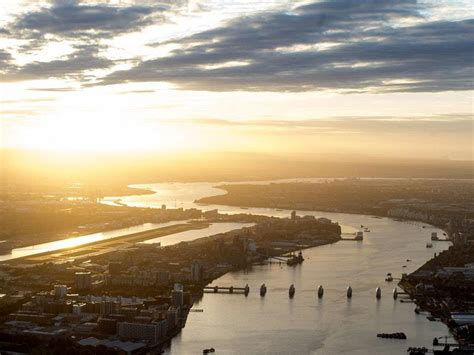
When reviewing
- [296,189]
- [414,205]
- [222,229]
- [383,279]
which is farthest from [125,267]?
[296,189]

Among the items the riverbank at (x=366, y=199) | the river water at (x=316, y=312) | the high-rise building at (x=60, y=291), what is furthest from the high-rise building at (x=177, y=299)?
the riverbank at (x=366, y=199)

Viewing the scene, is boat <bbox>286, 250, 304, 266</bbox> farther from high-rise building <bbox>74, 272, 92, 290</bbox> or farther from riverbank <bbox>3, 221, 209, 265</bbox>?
high-rise building <bbox>74, 272, 92, 290</bbox>

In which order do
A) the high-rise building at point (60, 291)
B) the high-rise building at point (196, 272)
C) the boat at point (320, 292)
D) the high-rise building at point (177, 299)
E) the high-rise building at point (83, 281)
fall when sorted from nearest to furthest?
1. the high-rise building at point (177, 299)
2. the high-rise building at point (60, 291)
3. the boat at point (320, 292)
4. the high-rise building at point (83, 281)
5. the high-rise building at point (196, 272)

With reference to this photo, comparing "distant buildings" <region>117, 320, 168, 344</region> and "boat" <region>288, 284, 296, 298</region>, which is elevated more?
"boat" <region>288, 284, 296, 298</region>

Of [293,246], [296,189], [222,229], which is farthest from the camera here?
[296,189]

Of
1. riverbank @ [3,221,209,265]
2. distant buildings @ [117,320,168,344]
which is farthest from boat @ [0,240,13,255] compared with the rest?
distant buildings @ [117,320,168,344]

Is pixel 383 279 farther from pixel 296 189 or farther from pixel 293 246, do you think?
pixel 296 189

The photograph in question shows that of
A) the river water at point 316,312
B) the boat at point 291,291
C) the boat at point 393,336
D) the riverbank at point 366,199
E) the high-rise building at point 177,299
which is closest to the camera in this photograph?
the river water at point 316,312

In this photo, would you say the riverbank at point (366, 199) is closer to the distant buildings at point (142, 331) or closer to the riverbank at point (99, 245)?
the riverbank at point (99, 245)
